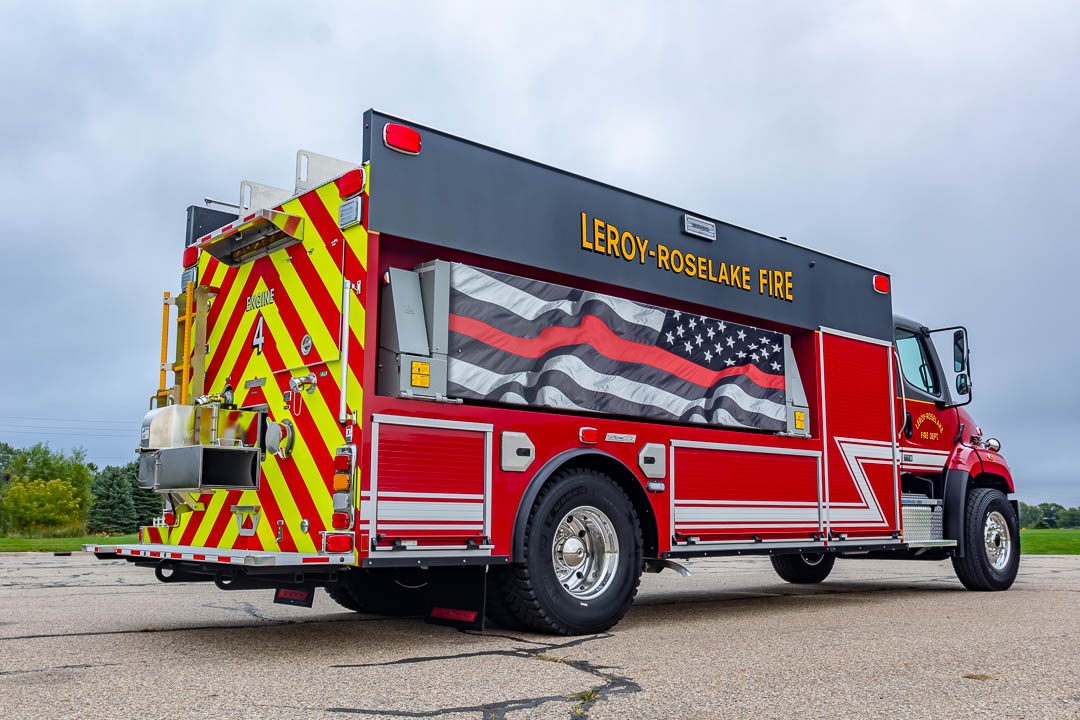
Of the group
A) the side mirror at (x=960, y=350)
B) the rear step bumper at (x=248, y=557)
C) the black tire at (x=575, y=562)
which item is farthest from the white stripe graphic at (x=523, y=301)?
the side mirror at (x=960, y=350)

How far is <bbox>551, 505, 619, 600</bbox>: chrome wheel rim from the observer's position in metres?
6.86

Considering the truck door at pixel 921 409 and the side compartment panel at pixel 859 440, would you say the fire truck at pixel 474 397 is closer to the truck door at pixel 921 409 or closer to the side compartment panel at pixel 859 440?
the side compartment panel at pixel 859 440

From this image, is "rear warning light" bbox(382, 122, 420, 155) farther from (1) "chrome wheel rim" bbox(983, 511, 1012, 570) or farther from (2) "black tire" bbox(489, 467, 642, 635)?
(1) "chrome wheel rim" bbox(983, 511, 1012, 570)

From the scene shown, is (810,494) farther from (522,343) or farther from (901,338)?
(522,343)

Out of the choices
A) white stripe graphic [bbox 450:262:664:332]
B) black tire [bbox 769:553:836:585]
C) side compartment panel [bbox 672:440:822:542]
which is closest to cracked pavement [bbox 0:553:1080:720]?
side compartment panel [bbox 672:440:822:542]

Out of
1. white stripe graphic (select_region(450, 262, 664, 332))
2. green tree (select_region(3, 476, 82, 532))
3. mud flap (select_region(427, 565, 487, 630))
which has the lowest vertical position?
green tree (select_region(3, 476, 82, 532))

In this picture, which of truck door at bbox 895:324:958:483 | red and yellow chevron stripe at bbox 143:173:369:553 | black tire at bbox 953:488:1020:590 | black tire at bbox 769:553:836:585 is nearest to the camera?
red and yellow chevron stripe at bbox 143:173:369:553

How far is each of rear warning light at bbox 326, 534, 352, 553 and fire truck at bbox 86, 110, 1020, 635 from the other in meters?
0.01

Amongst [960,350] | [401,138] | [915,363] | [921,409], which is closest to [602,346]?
[401,138]

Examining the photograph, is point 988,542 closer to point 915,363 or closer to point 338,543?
point 915,363

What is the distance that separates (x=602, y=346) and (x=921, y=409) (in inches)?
187

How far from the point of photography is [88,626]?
7.40 meters

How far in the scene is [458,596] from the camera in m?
6.67

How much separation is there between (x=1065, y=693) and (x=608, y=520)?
312 cm
